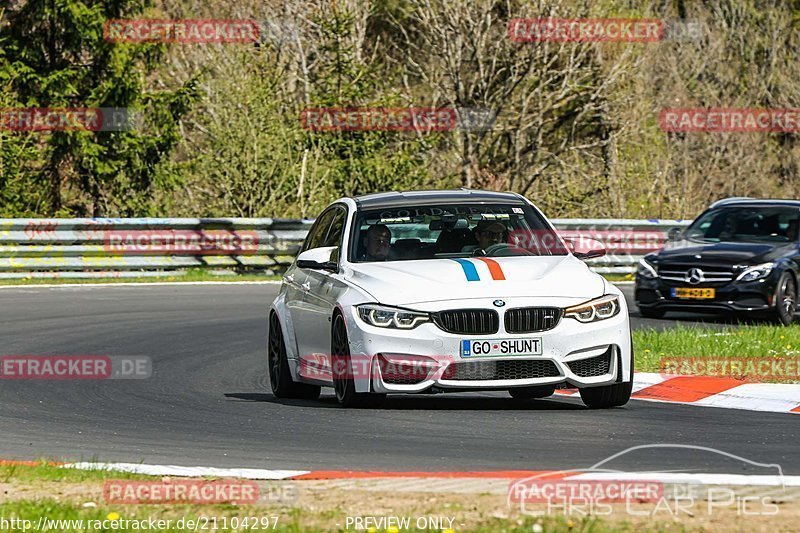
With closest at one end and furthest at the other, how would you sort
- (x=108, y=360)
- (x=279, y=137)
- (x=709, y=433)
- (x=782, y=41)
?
(x=709, y=433)
(x=108, y=360)
(x=279, y=137)
(x=782, y=41)

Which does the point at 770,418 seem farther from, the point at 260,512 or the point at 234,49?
the point at 234,49

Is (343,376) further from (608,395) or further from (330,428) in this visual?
(608,395)

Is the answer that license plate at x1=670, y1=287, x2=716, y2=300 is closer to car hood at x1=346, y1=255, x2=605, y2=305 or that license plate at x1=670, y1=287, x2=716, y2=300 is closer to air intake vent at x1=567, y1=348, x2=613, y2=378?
car hood at x1=346, y1=255, x2=605, y2=305

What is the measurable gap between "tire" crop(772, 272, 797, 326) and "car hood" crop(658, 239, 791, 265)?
1.10 feet

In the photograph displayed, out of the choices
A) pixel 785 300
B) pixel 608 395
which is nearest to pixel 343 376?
pixel 608 395

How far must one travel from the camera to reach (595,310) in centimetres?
1055

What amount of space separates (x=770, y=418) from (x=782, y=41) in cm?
4843

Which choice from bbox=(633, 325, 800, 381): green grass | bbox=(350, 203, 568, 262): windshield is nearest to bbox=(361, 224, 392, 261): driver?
bbox=(350, 203, 568, 262): windshield

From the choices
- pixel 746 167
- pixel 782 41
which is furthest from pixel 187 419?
pixel 782 41

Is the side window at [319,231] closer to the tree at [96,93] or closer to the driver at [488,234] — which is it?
the driver at [488,234]

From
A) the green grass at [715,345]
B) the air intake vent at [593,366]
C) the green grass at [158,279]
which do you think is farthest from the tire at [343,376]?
the green grass at [158,279]

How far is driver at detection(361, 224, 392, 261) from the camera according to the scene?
1137 cm

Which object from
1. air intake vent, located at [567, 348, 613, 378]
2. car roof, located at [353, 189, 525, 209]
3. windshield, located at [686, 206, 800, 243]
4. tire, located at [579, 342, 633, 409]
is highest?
car roof, located at [353, 189, 525, 209]

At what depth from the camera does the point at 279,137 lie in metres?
31.2
